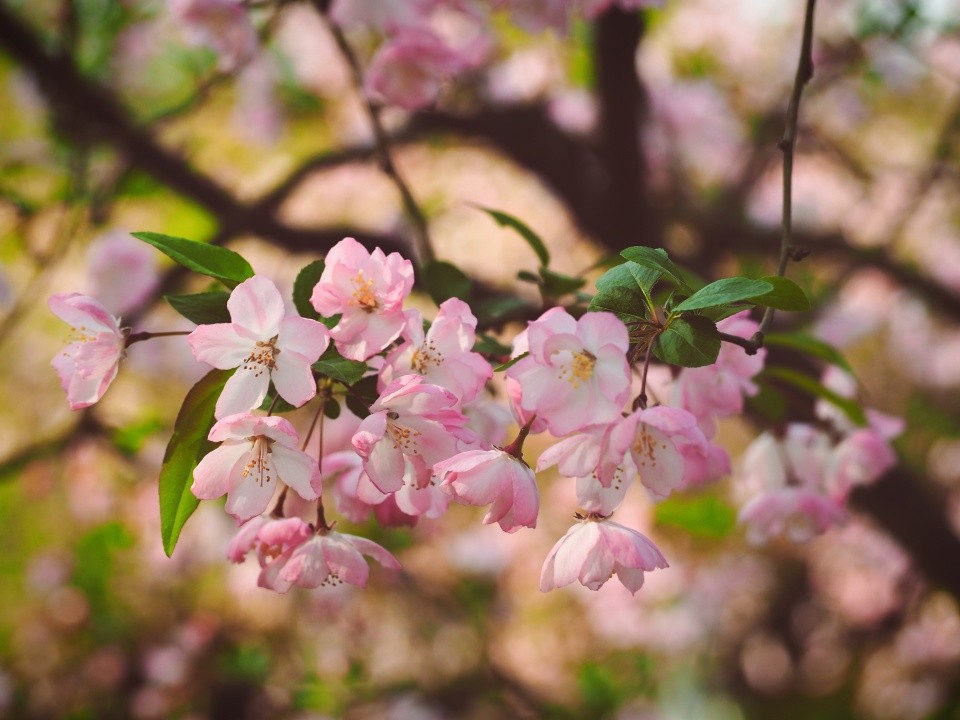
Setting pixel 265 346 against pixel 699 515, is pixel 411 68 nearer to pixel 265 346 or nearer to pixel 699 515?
pixel 265 346

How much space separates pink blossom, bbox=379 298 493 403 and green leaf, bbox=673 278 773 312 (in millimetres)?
148

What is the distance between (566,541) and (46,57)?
1597 mm

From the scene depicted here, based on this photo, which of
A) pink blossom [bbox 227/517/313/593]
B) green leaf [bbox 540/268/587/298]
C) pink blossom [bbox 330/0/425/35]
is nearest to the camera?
pink blossom [bbox 227/517/313/593]

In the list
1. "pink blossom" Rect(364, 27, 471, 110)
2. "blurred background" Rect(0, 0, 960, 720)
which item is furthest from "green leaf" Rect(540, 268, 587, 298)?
"pink blossom" Rect(364, 27, 471, 110)

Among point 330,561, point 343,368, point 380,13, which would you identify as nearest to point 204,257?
point 343,368

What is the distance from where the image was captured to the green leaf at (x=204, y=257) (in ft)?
1.97

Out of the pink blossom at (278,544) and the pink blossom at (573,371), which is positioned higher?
the pink blossom at (573,371)

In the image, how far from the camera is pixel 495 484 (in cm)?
59

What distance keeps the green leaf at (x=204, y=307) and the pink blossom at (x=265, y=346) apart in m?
0.04

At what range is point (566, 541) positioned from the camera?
26.1 inches

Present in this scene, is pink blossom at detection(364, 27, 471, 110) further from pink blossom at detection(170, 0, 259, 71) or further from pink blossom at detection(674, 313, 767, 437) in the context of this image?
pink blossom at detection(674, 313, 767, 437)

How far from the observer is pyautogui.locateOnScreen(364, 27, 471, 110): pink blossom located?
→ 124cm

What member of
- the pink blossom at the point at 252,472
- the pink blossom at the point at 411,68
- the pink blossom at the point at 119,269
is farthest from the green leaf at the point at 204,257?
the pink blossom at the point at 119,269

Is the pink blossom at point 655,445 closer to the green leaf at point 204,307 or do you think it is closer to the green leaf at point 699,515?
the green leaf at point 204,307
